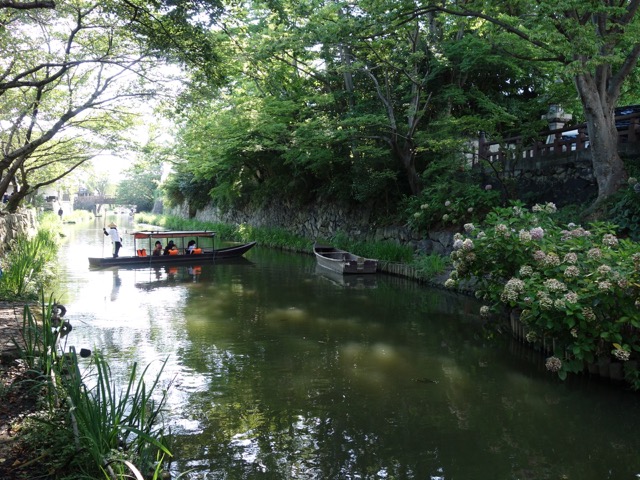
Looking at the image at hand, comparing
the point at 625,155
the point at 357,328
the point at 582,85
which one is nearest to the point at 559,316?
the point at 357,328

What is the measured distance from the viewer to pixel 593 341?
255 inches

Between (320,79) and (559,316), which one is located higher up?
(320,79)

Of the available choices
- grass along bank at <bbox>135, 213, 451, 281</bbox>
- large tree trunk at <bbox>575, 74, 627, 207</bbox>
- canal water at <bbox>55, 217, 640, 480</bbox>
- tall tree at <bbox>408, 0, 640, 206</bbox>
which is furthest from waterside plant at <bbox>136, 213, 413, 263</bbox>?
tall tree at <bbox>408, 0, 640, 206</bbox>

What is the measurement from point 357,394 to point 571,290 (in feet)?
10.4

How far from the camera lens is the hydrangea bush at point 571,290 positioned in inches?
244

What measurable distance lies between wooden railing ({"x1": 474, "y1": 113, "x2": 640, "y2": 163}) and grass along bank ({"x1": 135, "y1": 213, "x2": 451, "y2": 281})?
403 centimetres

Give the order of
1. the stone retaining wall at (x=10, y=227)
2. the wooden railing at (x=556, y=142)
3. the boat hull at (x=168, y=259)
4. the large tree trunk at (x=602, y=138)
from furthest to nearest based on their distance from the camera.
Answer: the boat hull at (x=168, y=259), the stone retaining wall at (x=10, y=227), the wooden railing at (x=556, y=142), the large tree trunk at (x=602, y=138)

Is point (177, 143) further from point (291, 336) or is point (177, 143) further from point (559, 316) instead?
point (559, 316)

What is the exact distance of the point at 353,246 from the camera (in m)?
20.7

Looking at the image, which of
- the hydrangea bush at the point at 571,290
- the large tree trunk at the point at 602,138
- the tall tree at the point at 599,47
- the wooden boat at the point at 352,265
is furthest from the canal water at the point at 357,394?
the tall tree at the point at 599,47

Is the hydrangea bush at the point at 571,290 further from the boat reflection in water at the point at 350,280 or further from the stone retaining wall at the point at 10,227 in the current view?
the stone retaining wall at the point at 10,227

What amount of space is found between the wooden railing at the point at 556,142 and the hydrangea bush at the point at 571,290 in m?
7.14

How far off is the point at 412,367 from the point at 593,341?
255 centimetres

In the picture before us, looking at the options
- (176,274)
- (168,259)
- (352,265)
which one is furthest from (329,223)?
(176,274)
